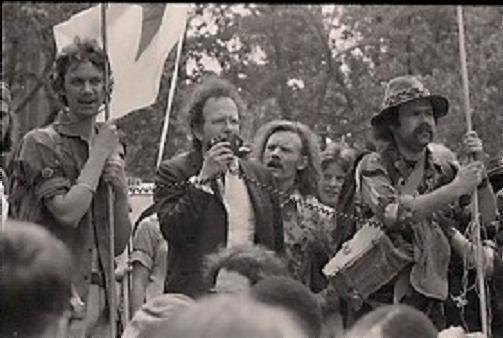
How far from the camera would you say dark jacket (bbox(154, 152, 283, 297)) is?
5473 mm

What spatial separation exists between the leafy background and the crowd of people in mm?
8825

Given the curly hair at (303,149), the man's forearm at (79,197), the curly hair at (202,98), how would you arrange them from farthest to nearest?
the curly hair at (303,149), the curly hair at (202,98), the man's forearm at (79,197)

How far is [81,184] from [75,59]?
55 centimetres

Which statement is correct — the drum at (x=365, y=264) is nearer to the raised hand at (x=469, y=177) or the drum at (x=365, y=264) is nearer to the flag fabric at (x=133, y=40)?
the raised hand at (x=469, y=177)

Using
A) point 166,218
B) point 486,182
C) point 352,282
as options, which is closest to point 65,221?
point 166,218

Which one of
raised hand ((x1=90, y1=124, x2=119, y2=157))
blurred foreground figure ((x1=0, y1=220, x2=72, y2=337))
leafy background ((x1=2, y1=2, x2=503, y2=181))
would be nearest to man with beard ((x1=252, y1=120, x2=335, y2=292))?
raised hand ((x1=90, y1=124, x2=119, y2=157))

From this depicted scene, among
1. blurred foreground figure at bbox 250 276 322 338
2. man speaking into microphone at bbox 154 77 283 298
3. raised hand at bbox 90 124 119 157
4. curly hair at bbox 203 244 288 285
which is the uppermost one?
raised hand at bbox 90 124 119 157

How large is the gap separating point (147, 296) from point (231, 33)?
2165cm

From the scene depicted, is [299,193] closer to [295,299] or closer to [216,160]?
[216,160]

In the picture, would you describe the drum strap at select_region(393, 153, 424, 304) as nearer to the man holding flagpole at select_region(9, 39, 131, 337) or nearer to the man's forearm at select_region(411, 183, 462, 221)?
the man's forearm at select_region(411, 183, 462, 221)

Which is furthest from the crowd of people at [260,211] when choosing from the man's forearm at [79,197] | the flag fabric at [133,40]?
the flag fabric at [133,40]

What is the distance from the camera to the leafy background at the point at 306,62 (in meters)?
20.5

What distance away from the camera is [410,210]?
17.5 feet

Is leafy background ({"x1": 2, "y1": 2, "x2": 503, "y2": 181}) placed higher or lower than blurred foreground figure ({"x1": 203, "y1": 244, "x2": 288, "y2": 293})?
higher
